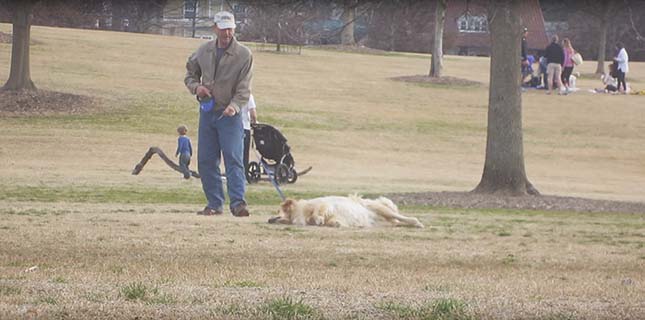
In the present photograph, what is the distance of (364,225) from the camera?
551 inches

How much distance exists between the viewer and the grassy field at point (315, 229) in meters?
7.56

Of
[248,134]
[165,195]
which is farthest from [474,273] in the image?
[248,134]

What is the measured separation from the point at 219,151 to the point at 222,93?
0.83 meters

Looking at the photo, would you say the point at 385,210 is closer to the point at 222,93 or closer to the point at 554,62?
the point at 222,93

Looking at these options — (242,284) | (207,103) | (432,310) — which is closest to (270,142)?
(207,103)

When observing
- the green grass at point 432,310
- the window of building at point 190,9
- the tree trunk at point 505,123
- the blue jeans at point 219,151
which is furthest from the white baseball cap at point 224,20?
the tree trunk at point 505,123

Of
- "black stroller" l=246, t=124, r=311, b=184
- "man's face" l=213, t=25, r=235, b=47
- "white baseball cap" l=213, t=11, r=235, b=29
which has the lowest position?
"black stroller" l=246, t=124, r=311, b=184

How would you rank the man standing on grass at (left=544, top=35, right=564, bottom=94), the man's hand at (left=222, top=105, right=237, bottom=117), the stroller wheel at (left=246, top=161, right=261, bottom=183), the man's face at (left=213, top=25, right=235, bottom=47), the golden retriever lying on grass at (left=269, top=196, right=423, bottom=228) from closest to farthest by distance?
the man's face at (left=213, top=25, right=235, bottom=47)
the man's hand at (left=222, top=105, right=237, bottom=117)
the golden retriever lying on grass at (left=269, top=196, right=423, bottom=228)
the stroller wheel at (left=246, top=161, right=261, bottom=183)
the man standing on grass at (left=544, top=35, right=564, bottom=94)

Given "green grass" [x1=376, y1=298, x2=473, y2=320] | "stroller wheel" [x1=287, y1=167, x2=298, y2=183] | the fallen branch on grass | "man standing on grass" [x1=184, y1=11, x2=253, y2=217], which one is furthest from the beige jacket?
"stroller wheel" [x1=287, y1=167, x2=298, y2=183]

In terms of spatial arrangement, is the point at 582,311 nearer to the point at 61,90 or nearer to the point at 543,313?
the point at 543,313

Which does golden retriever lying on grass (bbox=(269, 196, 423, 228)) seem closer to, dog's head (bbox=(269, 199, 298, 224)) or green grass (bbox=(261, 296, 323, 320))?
dog's head (bbox=(269, 199, 298, 224))

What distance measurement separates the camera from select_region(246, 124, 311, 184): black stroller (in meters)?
23.0

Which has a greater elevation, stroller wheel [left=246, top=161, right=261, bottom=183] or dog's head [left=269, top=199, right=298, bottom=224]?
dog's head [left=269, top=199, right=298, bottom=224]

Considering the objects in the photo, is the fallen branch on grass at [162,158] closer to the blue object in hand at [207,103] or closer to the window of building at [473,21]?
the window of building at [473,21]
